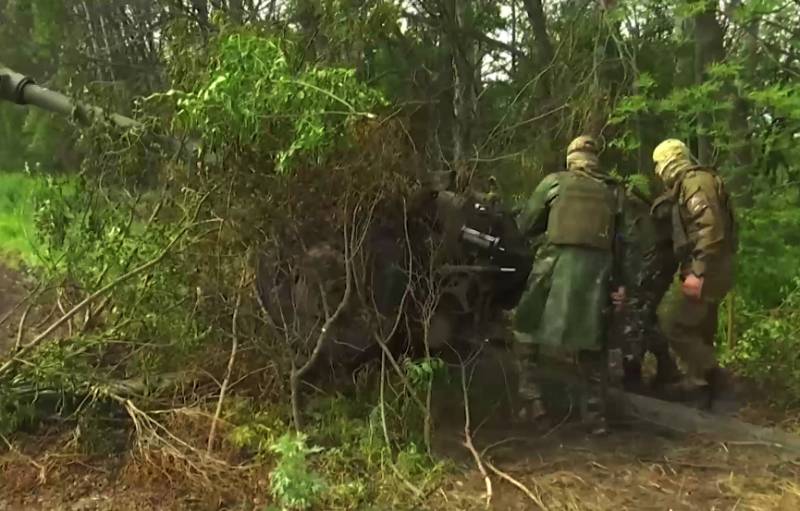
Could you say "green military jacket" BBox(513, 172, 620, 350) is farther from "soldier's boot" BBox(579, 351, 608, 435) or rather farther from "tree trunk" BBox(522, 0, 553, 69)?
"tree trunk" BBox(522, 0, 553, 69)

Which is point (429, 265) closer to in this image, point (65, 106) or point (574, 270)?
point (574, 270)

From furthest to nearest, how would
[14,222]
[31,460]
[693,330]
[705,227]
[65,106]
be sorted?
[14,222] → [65,106] → [693,330] → [705,227] → [31,460]

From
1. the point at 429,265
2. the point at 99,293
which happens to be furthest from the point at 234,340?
the point at 429,265

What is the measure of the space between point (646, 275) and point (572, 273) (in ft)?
2.81

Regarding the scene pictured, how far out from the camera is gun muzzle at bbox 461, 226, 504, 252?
7084 mm

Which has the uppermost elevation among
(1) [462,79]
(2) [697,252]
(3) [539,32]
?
(3) [539,32]

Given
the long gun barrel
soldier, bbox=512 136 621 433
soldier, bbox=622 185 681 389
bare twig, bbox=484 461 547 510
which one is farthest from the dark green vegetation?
soldier, bbox=622 185 681 389

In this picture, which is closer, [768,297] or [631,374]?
[631,374]

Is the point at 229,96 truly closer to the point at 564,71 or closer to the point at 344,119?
the point at 344,119

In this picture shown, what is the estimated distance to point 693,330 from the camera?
23.6 ft

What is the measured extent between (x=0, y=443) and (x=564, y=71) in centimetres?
658

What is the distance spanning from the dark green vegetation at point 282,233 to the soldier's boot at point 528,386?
0.57 metres

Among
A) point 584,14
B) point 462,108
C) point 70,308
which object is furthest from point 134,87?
point 70,308

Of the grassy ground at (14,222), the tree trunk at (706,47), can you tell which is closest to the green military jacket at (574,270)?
the tree trunk at (706,47)
